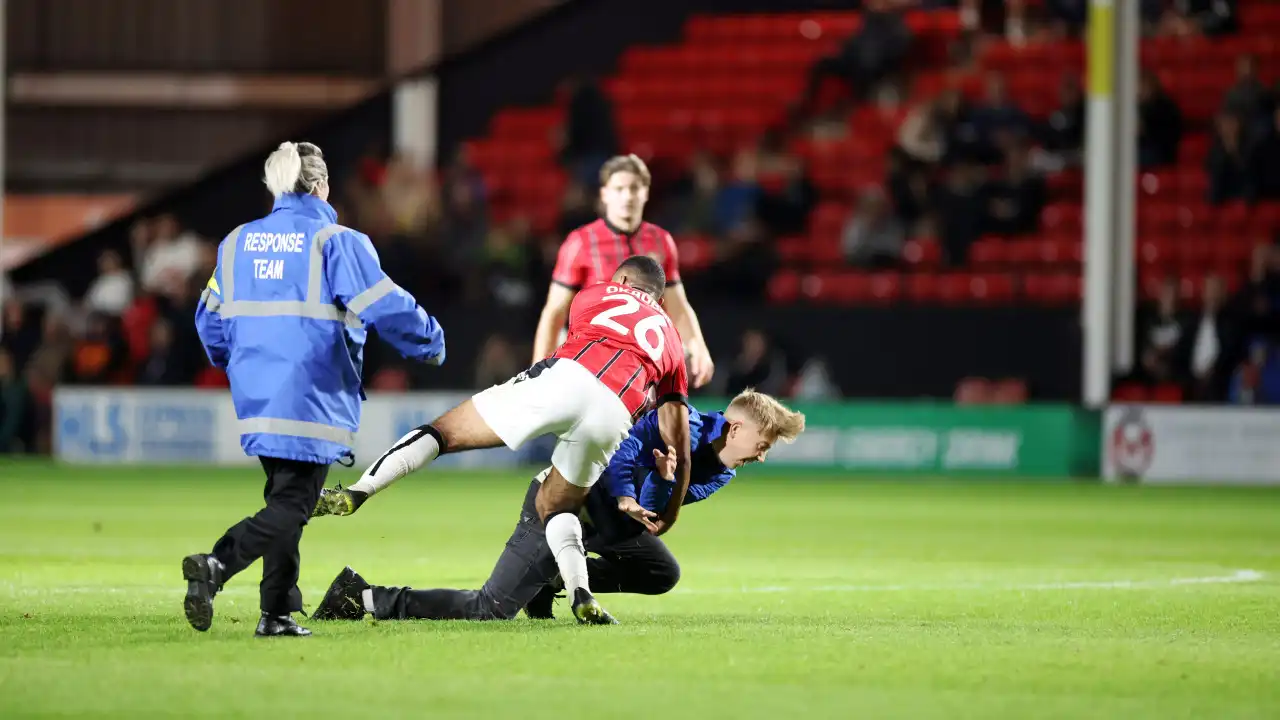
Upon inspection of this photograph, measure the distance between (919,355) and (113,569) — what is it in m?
13.0

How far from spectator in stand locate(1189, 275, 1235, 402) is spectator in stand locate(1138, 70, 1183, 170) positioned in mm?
3488

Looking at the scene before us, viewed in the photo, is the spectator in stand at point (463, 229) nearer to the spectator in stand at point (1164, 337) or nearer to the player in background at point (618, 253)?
the spectator in stand at point (1164, 337)

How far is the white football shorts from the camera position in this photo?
813 centimetres

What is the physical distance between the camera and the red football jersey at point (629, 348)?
8203 mm

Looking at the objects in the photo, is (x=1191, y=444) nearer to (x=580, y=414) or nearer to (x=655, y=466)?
(x=655, y=466)

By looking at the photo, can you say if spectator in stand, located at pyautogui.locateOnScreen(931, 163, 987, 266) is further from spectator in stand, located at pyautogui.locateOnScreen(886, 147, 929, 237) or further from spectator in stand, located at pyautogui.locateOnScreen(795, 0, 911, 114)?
spectator in stand, located at pyautogui.locateOnScreen(795, 0, 911, 114)

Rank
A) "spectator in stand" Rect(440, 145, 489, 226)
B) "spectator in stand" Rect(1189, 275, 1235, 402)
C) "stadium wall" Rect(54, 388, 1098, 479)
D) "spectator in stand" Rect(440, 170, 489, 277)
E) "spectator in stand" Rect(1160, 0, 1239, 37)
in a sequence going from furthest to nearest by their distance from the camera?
"spectator in stand" Rect(1160, 0, 1239, 37) → "spectator in stand" Rect(440, 145, 489, 226) → "spectator in stand" Rect(440, 170, 489, 277) → "stadium wall" Rect(54, 388, 1098, 479) → "spectator in stand" Rect(1189, 275, 1235, 402)

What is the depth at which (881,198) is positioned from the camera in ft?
78.4

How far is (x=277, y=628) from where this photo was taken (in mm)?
7820

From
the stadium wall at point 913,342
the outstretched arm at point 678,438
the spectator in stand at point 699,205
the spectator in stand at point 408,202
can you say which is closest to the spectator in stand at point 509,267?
the stadium wall at point 913,342

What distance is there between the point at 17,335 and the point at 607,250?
14816 mm

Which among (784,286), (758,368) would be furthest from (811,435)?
(784,286)

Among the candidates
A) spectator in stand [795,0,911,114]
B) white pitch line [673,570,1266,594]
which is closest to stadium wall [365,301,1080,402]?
spectator in stand [795,0,911,114]

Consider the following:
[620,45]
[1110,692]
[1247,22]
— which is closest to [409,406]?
[620,45]
